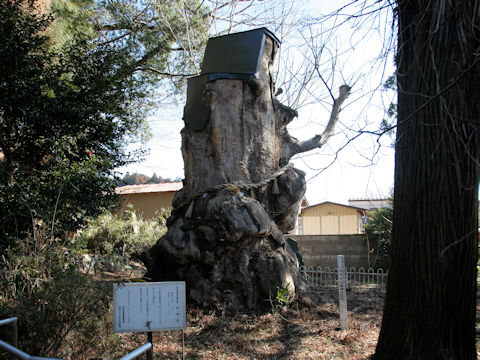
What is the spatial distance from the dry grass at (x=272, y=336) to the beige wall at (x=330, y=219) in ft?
43.4

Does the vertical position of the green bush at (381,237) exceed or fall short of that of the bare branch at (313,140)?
it falls short

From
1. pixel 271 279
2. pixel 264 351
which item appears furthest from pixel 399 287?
pixel 271 279

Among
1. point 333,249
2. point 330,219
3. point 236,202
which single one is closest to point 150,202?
point 330,219

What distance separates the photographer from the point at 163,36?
1295 cm

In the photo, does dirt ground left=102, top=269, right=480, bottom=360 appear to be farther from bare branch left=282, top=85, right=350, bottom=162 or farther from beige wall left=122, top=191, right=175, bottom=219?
beige wall left=122, top=191, right=175, bottom=219

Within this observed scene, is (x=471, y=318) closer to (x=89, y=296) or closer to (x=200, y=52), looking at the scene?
(x=89, y=296)

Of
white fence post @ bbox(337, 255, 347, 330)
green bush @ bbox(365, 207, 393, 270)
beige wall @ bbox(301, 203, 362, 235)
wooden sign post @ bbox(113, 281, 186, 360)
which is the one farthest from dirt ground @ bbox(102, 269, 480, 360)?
beige wall @ bbox(301, 203, 362, 235)

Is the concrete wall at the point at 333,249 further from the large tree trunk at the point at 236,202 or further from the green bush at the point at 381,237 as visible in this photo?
the large tree trunk at the point at 236,202

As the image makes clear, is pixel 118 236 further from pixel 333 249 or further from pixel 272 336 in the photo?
pixel 272 336

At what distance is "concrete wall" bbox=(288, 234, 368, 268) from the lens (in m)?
11.9

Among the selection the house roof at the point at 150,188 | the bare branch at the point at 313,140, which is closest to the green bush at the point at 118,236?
the bare branch at the point at 313,140

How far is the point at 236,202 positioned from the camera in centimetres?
531

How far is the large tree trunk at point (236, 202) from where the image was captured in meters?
5.18

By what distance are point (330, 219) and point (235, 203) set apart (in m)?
14.2
